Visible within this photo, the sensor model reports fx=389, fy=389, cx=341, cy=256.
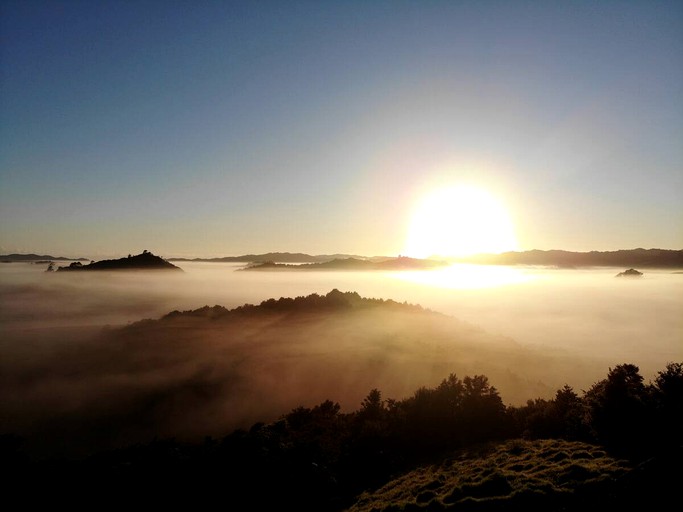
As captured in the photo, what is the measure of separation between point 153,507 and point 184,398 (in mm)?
154086

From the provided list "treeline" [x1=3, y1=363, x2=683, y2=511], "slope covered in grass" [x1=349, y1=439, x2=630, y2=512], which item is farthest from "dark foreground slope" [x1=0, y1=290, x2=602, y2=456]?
"slope covered in grass" [x1=349, y1=439, x2=630, y2=512]

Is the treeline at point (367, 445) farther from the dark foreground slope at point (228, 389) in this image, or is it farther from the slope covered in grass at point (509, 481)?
the dark foreground slope at point (228, 389)

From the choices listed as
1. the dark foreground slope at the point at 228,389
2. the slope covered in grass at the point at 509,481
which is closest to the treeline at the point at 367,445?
the slope covered in grass at the point at 509,481

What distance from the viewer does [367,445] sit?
38.2 m

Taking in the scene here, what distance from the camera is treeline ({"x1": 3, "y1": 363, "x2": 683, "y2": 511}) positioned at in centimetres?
2962

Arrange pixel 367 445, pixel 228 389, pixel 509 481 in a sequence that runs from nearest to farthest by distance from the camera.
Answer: pixel 509 481, pixel 367 445, pixel 228 389

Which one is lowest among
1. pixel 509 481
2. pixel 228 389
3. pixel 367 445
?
pixel 228 389

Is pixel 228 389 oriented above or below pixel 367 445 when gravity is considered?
below

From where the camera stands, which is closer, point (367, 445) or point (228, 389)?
point (367, 445)

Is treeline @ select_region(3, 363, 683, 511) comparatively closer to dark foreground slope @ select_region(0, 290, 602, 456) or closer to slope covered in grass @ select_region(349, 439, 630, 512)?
slope covered in grass @ select_region(349, 439, 630, 512)

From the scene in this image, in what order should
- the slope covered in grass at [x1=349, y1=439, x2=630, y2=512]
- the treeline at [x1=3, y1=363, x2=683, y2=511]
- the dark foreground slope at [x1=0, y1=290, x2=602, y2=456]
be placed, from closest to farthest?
1. the slope covered in grass at [x1=349, y1=439, x2=630, y2=512]
2. the treeline at [x1=3, y1=363, x2=683, y2=511]
3. the dark foreground slope at [x1=0, y1=290, x2=602, y2=456]

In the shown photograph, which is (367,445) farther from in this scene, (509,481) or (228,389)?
(228,389)

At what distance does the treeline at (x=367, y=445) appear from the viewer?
29.6 m

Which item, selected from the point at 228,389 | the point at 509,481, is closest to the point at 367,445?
the point at 509,481
